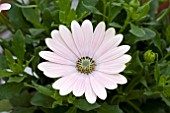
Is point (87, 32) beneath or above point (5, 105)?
above

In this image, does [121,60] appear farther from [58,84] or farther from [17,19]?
[17,19]

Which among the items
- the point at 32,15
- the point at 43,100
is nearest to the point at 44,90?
the point at 43,100

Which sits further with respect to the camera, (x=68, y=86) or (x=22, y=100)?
(x=22, y=100)

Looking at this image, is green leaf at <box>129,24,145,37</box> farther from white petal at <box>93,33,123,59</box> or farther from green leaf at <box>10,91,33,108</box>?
green leaf at <box>10,91,33,108</box>

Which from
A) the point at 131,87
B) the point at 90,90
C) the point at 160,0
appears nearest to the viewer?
the point at 90,90

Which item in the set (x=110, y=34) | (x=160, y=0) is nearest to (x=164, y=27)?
(x=160, y=0)

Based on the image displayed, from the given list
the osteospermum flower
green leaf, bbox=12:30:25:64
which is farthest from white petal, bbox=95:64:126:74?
green leaf, bbox=12:30:25:64

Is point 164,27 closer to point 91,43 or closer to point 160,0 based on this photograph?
point 160,0
